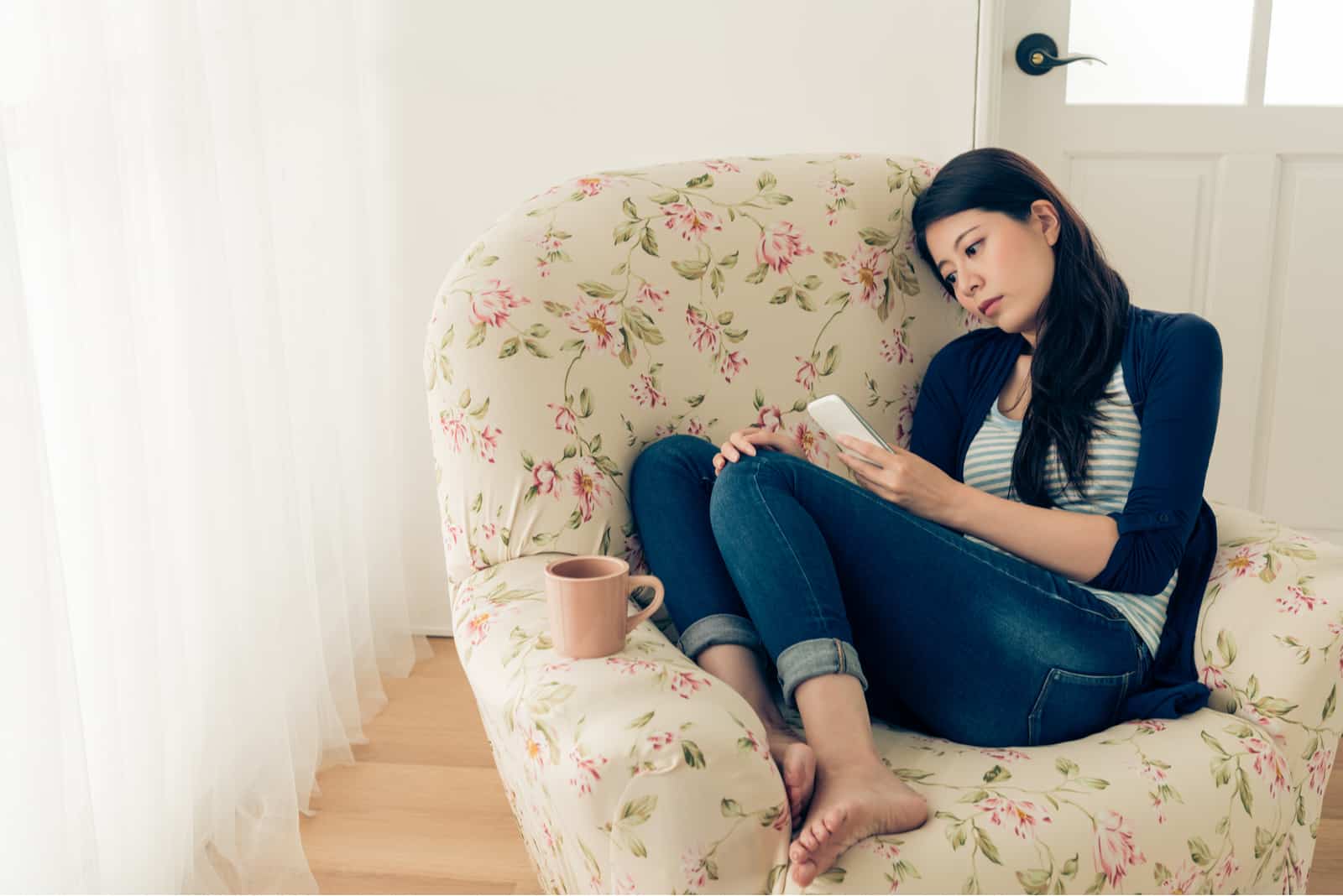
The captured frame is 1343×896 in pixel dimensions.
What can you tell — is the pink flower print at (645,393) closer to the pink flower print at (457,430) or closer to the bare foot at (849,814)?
the pink flower print at (457,430)

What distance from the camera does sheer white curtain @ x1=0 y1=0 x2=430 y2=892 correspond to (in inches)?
43.7

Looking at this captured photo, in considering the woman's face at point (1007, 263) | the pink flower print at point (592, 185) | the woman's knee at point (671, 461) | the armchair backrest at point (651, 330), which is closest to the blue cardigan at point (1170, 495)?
the woman's face at point (1007, 263)

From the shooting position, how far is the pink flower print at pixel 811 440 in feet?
4.72

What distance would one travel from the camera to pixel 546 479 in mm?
1245

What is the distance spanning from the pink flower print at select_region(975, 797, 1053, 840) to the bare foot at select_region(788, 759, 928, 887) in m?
0.06

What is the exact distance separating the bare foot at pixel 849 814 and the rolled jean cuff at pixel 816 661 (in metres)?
0.09

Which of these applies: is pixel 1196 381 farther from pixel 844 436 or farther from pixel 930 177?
pixel 930 177

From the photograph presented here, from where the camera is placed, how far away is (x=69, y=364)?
47.5 inches

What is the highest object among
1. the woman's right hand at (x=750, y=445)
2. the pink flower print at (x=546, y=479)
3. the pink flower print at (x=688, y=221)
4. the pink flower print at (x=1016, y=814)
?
the pink flower print at (x=688, y=221)

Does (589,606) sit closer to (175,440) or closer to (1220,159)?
(175,440)

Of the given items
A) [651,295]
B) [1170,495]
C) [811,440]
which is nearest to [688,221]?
[651,295]

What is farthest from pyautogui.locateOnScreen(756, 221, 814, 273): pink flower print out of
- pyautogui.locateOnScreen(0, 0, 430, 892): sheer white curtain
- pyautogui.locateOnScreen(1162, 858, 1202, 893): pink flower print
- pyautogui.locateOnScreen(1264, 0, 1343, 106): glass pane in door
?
pyautogui.locateOnScreen(1264, 0, 1343, 106): glass pane in door

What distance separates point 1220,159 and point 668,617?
58.2 inches

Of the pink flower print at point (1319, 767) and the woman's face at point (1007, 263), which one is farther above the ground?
the woman's face at point (1007, 263)
